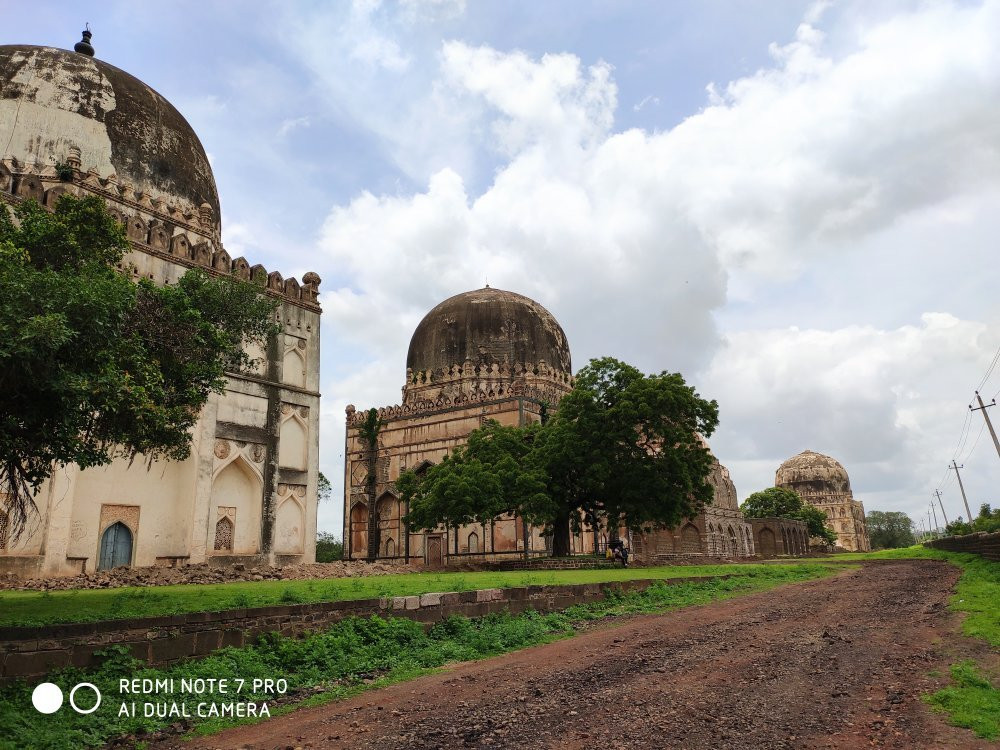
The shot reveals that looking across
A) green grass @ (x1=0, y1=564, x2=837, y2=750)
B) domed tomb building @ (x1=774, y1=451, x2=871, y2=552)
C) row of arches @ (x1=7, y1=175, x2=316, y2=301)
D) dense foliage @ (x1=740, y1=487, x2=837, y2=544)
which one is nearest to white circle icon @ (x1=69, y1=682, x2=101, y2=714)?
green grass @ (x1=0, y1=564, x2=837, y2=750)

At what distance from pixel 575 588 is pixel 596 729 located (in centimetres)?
802

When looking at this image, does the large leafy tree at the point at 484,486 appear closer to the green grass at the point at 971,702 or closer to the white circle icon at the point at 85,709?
the white circle icon at the point at 85,709

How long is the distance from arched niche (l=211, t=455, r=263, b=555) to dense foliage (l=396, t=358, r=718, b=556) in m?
5.18

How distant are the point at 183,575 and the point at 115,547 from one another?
9.05ft

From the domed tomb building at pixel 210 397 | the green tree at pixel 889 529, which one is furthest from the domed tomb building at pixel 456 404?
the green tree at pixel 889 529

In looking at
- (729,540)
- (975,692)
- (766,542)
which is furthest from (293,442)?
(766,542)

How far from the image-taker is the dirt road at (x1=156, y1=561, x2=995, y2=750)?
5.24 metres

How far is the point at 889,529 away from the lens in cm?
8531

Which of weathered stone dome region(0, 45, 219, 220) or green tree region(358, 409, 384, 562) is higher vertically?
weathered stone dome region(0, 45, 219, 220)

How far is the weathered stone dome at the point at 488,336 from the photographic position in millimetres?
34812

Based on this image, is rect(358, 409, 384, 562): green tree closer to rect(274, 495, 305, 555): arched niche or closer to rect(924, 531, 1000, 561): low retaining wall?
rect(274, 495, 305, 555): arched niche

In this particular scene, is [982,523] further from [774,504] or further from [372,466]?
[372,466]

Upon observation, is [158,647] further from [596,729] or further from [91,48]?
[91,48]

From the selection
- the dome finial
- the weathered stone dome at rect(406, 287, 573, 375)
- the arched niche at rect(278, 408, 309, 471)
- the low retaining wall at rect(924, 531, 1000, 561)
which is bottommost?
the low retaining wall at rect(924, 531, 1000, 561)
